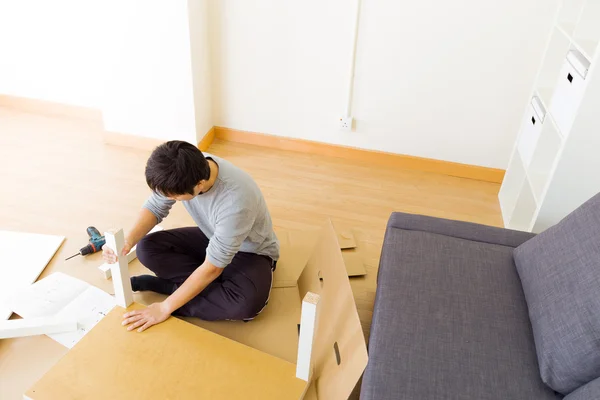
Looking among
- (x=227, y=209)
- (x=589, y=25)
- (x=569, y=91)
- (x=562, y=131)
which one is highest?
(x=589, y=25)

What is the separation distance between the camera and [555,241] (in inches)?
55.6

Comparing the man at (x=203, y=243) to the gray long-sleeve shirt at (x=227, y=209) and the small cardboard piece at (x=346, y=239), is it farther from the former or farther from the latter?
the small cardboard piece at (x=346, y=239)

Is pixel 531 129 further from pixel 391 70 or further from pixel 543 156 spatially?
pixel 391 70

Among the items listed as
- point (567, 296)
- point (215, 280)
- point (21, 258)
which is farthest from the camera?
point (21, 258)

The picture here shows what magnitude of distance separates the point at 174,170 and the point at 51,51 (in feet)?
7.26

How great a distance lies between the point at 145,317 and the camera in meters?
1.58

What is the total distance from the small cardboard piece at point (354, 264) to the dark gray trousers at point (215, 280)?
345mm

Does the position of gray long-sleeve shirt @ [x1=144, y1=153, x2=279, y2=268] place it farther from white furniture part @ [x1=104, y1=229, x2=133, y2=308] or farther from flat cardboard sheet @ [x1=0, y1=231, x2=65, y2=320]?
flat cardboard sheet @ [x1=0, y1=231, x2=65, y2=320]

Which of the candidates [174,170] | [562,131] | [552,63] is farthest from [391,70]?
[174,170]

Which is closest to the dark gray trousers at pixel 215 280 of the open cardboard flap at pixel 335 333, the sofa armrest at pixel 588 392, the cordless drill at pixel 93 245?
the open cardboard flap at pixel 335 333

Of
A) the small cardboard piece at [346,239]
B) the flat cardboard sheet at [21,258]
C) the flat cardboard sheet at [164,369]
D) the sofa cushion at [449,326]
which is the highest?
the sofa cushion at [449,326]

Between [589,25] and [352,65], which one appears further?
[352,65]

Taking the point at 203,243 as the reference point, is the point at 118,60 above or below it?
above

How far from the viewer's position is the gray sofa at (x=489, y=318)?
46.0 inches
